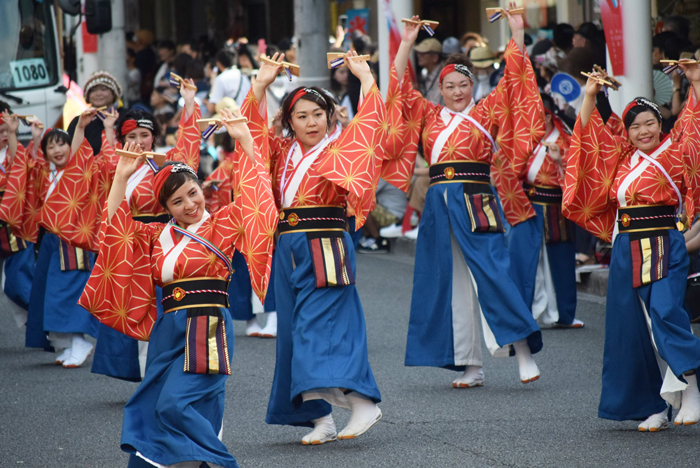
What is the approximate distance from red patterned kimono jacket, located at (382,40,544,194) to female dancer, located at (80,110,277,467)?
1858 mm

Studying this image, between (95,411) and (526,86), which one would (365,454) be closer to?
(95,411)

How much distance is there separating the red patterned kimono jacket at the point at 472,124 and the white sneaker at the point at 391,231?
588 cm

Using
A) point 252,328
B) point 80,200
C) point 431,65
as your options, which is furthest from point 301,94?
point 431,65

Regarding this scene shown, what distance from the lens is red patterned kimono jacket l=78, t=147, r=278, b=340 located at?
13.7ft

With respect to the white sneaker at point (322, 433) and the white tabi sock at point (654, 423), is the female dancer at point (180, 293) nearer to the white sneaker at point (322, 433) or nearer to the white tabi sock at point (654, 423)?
the white sneaker at point (322, 433)

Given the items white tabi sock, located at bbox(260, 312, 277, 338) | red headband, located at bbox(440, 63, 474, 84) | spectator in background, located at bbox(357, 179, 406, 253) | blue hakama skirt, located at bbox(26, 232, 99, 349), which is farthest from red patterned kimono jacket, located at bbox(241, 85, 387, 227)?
spectator in background, located at bbox(357, 179, 406, 253)

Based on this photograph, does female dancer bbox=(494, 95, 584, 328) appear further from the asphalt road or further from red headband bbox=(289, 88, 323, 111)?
red headband bbox=(289, 88, 323, 111)

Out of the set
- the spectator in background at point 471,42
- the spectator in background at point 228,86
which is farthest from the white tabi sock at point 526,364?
the spectator in background at point 228,86

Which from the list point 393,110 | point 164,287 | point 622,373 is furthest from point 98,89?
point 622,373

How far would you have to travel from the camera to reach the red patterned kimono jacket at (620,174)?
5062 mm

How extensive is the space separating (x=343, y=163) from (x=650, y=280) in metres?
1.58

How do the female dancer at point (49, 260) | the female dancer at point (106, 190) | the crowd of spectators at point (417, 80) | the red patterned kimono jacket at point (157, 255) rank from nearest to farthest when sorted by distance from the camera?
the red patterned kimono jacket at point (157, 255) < the female dancer at point (106, 190) < the female dancer at point (49, 260) < the crowd of spectators at point (417, 80)

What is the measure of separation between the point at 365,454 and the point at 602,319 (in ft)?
12.8

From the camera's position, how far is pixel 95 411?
5.84 metres
